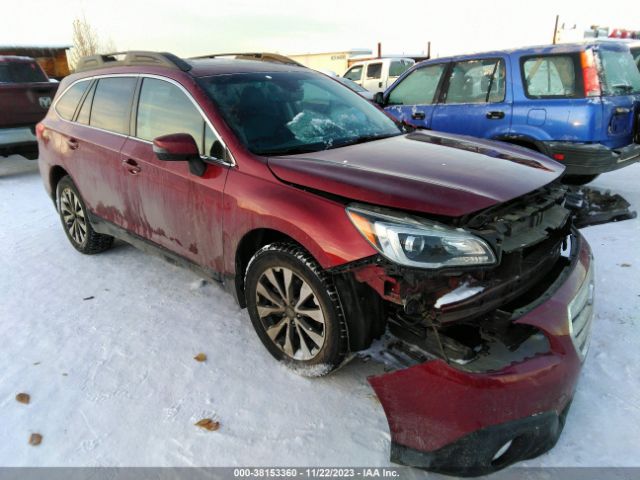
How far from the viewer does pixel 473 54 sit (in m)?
5.94

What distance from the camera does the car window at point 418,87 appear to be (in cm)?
629

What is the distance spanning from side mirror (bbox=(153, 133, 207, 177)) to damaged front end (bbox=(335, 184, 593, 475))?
124 cm

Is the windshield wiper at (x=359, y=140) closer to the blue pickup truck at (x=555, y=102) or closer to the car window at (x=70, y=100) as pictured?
the blue pickup truck at (x=555, y=102)

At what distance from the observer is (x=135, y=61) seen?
362 centimetres

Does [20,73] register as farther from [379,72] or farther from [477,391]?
[379,72]

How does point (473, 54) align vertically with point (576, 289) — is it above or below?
above

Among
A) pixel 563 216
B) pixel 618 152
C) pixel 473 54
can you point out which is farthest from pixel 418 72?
pixel 563 216

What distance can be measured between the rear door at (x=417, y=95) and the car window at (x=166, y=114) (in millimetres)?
3538

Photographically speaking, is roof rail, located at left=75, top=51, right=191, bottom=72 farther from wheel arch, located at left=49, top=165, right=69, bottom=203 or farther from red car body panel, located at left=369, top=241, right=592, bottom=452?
red car body panel, located at left=369, top=241, right=592, bottom=452

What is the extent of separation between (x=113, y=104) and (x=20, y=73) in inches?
265

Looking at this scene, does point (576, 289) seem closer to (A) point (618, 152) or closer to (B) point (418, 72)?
(A) point (618, 152)

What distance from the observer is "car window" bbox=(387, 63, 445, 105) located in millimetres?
6289

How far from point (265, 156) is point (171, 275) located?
190cm

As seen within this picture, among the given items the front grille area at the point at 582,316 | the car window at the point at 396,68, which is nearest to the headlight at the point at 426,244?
the front grille area at the point at 582,316
